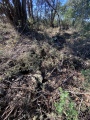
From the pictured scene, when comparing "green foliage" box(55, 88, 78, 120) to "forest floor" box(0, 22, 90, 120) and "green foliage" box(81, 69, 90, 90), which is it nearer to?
"forest floor" box(0, 22, 90, 120)

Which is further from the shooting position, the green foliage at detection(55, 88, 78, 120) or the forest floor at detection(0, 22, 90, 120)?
the forest floor at detection(0, 22, 90, 120)

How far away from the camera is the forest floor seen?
1.60 m

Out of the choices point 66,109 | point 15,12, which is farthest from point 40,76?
point 15,12

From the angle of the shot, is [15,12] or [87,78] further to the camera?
[15,12]

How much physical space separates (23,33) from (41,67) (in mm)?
1532

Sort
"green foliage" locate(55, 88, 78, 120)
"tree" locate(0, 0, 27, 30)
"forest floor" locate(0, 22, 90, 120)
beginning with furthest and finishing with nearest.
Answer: "tree" locate(0, 0, 27, 30)
"forest floor" locate(0, 22, 90, 120)
"green foliage" locate(55, 88, 78, 120)

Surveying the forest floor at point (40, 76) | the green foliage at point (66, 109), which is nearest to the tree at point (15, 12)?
the forest floor at point (40, 76)

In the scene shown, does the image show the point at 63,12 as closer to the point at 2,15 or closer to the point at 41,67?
the point at 2,15

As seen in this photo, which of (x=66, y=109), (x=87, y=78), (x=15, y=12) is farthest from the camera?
(x=15, y=12)

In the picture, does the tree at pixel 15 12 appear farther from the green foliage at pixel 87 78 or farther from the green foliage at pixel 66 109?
the green foliage at pixel 66 109

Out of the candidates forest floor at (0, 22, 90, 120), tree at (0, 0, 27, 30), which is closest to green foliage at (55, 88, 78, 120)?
forest floor at (0, 22, 90, 120)

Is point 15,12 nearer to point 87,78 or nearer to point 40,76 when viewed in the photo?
point 40,76

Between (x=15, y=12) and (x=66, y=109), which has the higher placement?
(x=15, y=12)

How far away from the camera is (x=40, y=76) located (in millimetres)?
2035
